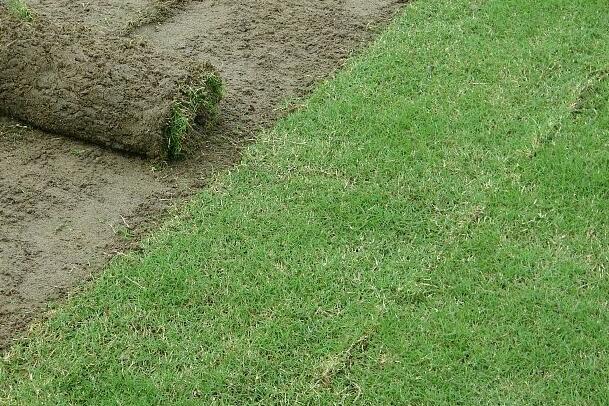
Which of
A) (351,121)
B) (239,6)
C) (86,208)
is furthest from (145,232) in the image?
(239,6)

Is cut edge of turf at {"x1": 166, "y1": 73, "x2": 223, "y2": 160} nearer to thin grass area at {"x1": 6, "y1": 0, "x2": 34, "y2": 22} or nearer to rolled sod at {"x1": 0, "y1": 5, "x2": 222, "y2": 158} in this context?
rolled sod at {"x1": 0, "y1": 5, "x2": 222, "y2": 158}

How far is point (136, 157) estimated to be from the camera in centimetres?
524

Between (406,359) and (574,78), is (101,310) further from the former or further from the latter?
(574,78)

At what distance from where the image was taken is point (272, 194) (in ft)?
16.2

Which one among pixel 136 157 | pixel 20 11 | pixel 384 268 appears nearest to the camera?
pixel 384 268

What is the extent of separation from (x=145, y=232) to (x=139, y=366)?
1.02m

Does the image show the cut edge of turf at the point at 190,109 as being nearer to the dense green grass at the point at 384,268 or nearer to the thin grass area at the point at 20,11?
the dense green grass at the point at 384,268

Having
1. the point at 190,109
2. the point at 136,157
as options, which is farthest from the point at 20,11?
the point at 190,109

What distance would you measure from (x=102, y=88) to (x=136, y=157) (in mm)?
501

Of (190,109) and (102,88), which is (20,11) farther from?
(190,109)

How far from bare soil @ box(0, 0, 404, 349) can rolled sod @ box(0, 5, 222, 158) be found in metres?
0.15

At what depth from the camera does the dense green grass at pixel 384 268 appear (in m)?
3.81

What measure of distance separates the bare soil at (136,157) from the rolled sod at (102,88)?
0.49 ft

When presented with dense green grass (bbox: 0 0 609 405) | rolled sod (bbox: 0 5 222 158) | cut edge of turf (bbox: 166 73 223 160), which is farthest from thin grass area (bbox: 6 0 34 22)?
dense green grass (bbox: 0 0 609 405)
